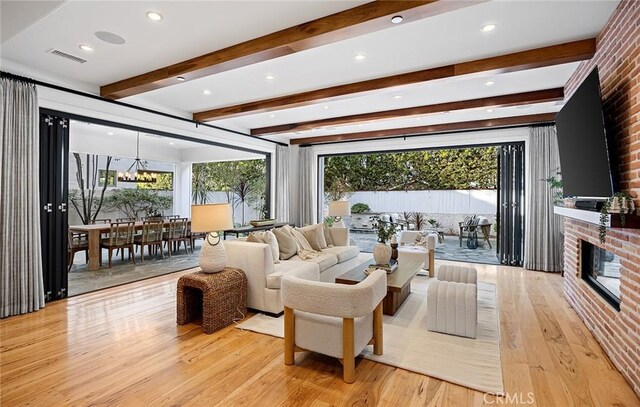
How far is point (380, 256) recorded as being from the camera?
12.9ft

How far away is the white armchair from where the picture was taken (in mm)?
2256

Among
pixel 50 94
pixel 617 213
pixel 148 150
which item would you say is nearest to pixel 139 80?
pixel 50 94

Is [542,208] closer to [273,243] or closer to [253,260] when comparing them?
[273,243]

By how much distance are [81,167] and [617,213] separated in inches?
412

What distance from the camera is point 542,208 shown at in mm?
5742

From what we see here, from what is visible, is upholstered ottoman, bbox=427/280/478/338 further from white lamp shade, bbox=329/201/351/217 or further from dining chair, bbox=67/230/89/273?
dining chair, bbox=67/230/89/273

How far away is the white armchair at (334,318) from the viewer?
2.26m

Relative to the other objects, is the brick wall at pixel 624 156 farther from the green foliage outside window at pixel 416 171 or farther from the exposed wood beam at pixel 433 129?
the green foliage outside window at pixel 416 171

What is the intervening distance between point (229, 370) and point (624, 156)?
347cm

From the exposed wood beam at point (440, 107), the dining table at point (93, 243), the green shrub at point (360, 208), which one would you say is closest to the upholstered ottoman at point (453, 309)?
the exposed wood beam at point (440, 107)

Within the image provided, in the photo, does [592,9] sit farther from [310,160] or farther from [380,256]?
[310,160]

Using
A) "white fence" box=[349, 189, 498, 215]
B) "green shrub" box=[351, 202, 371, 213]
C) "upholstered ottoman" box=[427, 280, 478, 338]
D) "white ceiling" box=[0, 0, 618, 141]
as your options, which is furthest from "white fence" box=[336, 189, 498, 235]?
"upholstered ottoman" box=[427, 280, 478, 338]

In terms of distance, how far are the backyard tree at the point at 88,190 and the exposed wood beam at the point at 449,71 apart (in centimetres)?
587

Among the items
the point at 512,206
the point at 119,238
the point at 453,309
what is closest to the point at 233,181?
the point at 119,238
